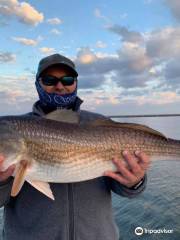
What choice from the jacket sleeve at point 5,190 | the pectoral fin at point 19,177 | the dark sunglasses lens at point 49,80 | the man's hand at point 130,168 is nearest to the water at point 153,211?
the man's hand at point 130,168

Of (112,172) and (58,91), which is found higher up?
(58,91)

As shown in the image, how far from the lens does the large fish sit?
419cm

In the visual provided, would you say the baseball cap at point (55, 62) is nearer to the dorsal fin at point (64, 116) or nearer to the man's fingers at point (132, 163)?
the dorsal fin at point (64, 116)

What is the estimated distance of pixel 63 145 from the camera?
4.38m

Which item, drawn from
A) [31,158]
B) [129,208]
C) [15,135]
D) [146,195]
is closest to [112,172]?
[31,158]

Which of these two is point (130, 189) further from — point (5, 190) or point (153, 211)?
point (153, 211)

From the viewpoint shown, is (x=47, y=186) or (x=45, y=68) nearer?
(x=47, y=186)

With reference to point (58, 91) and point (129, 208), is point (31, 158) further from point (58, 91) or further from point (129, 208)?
point (129, 208)

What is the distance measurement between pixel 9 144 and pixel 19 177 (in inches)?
18.3

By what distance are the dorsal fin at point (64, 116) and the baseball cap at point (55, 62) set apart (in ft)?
2.60

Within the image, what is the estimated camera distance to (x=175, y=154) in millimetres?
4805

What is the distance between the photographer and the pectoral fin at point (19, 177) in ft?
12.9

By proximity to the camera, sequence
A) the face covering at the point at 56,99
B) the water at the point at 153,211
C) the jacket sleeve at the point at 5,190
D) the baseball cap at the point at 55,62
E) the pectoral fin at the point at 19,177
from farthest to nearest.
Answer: the water at the point at 153,211 → the baseball cap at the point at 55,62 → the face covering at the point at 56,99 → the jacket sleeve at the point at 5,190 → the pectoral fin at the point at 19,177

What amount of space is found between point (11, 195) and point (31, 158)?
1.55 feet
